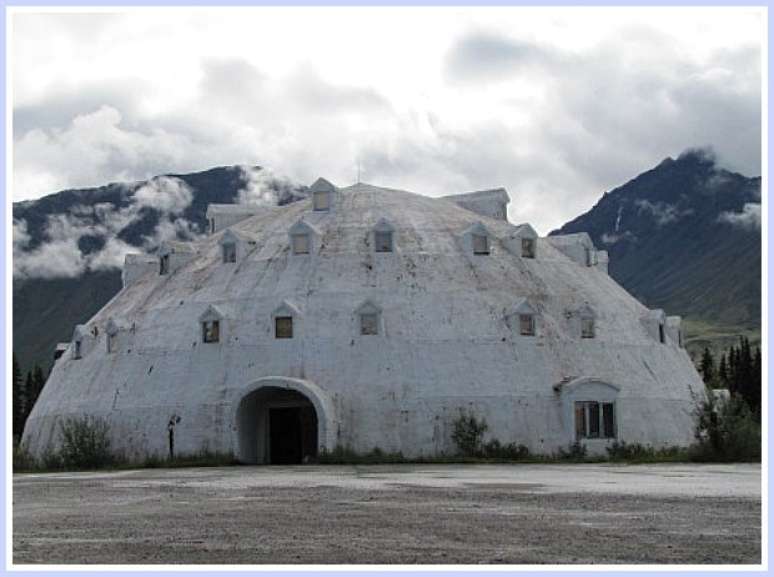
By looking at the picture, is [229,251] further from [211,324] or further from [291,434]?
[291,434]

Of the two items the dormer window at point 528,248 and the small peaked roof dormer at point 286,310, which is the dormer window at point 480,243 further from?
the small peaked roof dormer at point 286,310

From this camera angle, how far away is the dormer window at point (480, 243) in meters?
53.5

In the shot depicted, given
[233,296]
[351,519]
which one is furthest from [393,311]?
[351,519]

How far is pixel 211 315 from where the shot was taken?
49938mm

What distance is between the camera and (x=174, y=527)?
1822 centimetres

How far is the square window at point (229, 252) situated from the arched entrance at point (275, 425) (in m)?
7.76

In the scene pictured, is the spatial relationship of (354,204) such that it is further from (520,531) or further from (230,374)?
(520,531)

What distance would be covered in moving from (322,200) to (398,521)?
1522 inches

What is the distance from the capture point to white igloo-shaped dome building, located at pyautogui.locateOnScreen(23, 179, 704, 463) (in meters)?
47.6

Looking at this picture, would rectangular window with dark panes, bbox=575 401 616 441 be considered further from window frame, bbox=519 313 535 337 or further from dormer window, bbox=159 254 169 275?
dormer window, bbox=159 254 169 275

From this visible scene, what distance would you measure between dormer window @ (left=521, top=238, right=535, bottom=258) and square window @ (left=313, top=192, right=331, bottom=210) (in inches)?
359

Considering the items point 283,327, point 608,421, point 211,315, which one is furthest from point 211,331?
point 608,421

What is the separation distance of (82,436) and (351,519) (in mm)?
31610

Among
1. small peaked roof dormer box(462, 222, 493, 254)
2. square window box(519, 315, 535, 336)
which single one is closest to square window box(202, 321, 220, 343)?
small peaked roof dormer box(462, 222, 493, 254)
